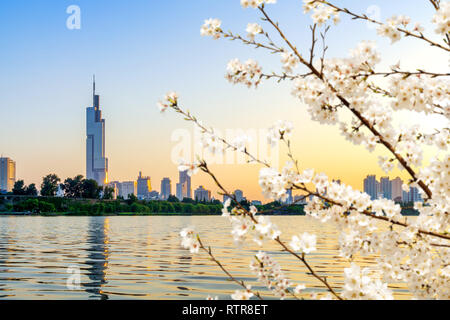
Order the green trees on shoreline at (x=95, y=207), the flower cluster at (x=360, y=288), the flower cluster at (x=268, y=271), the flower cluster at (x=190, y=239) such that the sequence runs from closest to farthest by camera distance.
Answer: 1. the flower cluster at (x=360, y=288)
2. the flower cluster at (x=190, y=239)
3. the flower cluster at (x=268, y=271)
4. the green trees on shoreline at (x=95, y=207)

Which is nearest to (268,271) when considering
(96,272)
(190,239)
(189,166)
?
(190,239)

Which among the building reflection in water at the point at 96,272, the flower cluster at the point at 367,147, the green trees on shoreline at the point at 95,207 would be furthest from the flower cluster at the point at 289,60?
the green trees on shoreline at the point at 95,207

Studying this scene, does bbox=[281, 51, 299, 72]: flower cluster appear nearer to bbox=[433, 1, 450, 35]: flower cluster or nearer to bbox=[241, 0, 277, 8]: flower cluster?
bbox=[241, 0, 277, 8]: flower cluster

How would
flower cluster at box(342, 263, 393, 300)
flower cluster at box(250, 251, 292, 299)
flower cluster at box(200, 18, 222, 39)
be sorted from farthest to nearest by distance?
flower cluster at box(200, 18, 222, 39) → flower cluster at box(250, 251, 292, 299) → flower cluster at box(342, 263, 393, 300)

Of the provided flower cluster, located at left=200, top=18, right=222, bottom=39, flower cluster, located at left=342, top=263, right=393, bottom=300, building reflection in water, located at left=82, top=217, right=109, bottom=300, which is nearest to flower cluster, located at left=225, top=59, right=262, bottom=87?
flower cluster, located at left=200, top=18, right=222, bottom=39

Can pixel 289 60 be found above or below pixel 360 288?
above

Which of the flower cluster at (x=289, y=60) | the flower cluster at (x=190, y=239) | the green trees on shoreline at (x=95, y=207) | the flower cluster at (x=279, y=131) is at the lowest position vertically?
the green trees on shoreline at (x=95, y=207)

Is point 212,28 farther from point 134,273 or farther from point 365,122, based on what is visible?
point 134,273

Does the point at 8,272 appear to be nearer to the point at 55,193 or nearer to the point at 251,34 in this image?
the point at 251,34

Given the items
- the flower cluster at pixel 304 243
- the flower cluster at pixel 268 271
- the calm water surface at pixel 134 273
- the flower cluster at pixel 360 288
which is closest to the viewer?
the flower cluster at pixel 304 243

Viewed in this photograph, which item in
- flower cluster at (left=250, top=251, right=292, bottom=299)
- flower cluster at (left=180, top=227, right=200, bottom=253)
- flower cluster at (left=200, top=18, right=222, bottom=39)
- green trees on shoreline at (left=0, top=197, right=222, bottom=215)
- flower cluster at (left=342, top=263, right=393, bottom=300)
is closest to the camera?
flower cluster at (left=342, top=263, right=393, bottom=300)

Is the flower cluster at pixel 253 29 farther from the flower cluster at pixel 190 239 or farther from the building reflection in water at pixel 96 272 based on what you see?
the building reflection in water at pixel 96 272
